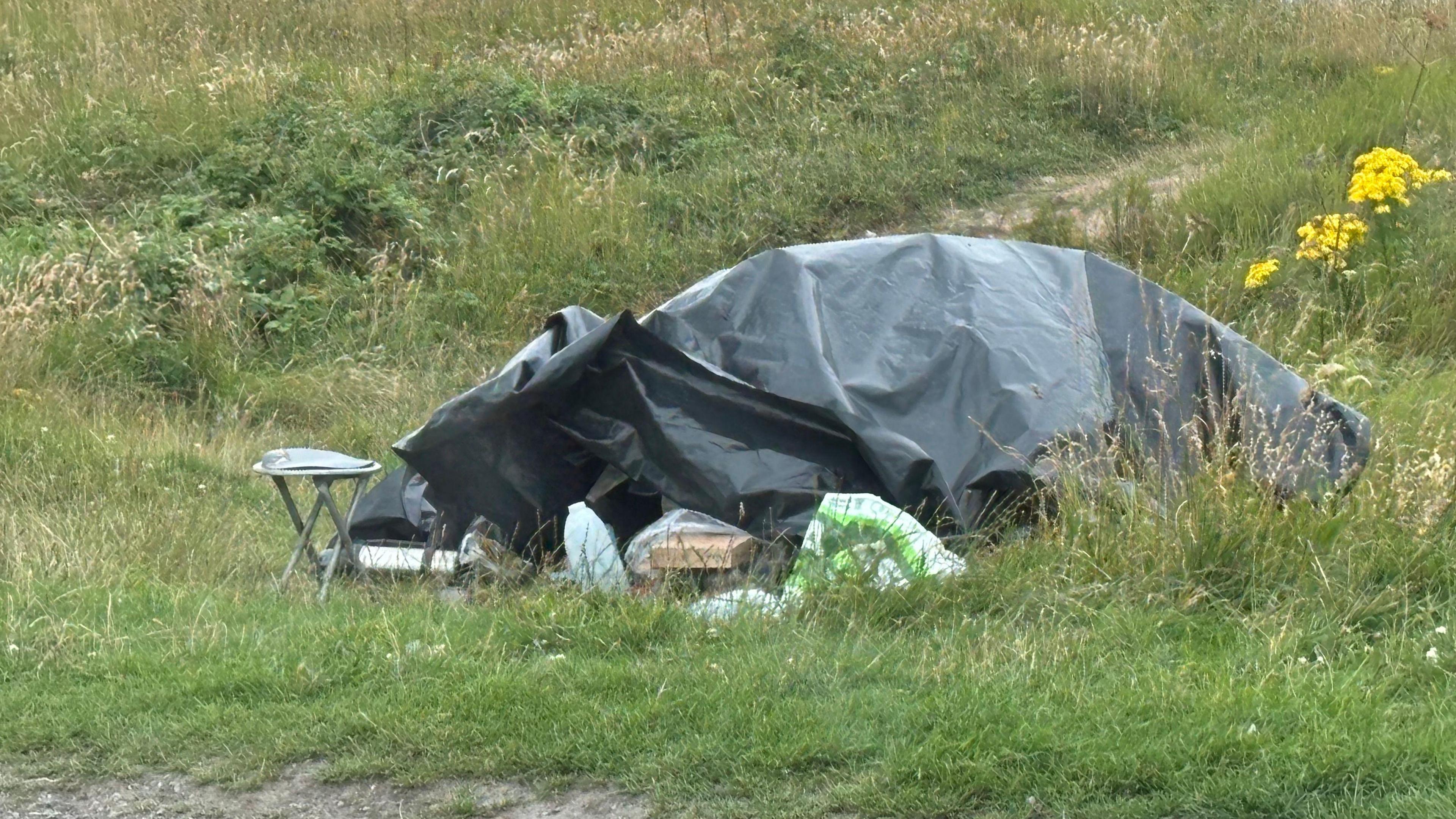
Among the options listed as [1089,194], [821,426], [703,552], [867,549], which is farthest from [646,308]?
[867,549]

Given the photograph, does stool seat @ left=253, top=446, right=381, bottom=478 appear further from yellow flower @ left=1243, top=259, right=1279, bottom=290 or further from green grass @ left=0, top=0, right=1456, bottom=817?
yellow flower @ left=1243, top=259, right=1279, bottom=290

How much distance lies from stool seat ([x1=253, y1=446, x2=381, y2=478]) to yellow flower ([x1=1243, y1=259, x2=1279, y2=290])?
16.6ft

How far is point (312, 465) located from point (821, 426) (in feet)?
5.80

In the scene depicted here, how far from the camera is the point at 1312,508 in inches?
187

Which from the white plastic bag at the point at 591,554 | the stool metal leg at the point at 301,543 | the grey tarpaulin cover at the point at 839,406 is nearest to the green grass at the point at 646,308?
the stool metal leg at the point at 301,543

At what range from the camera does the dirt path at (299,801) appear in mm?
3580

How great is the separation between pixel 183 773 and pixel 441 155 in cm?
775

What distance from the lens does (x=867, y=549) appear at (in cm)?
472

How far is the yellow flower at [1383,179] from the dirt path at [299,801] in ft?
19.4

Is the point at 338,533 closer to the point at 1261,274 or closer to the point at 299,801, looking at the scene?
the point at 299,801

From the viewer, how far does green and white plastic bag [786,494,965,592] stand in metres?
4.68

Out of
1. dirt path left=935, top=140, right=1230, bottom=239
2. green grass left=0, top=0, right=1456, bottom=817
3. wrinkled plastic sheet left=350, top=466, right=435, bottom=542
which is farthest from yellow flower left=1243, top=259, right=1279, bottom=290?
wrinkled plastic sheet left=350, top=466, right=435, bottom=542

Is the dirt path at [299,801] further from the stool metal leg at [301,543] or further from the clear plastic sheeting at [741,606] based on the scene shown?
the stool metal leg at [301,543]

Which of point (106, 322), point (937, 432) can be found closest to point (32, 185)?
point (106, 322)
